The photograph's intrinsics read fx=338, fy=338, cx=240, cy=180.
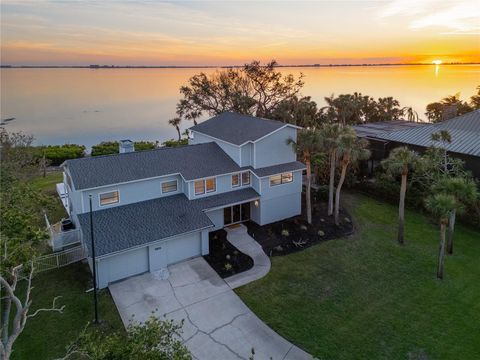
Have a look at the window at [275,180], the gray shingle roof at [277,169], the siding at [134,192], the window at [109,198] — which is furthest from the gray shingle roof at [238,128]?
the window at [109,198]

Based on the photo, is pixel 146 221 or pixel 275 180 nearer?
pixel 146 221

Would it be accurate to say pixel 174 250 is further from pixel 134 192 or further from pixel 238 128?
pixel 238 128

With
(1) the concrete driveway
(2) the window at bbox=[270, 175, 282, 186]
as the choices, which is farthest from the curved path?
(2) the window at bbox=[270, 175, 282, 186]

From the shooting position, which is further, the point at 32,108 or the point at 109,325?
the point at 32,108

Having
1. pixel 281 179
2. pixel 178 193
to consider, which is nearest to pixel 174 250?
pixel 178 193

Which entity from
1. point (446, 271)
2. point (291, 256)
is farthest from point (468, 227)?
point (291, 256)

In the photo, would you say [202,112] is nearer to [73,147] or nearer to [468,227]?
[73,147]

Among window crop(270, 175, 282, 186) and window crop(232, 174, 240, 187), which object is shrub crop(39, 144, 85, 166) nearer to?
window crop(232, 174, 240, 187)
